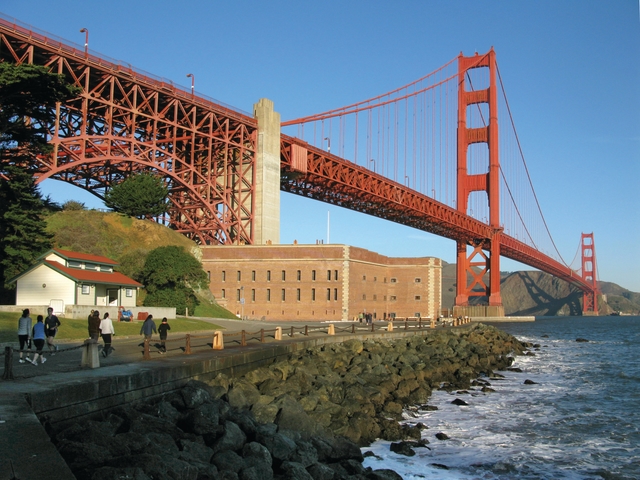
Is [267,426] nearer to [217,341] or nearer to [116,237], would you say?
[217,341]

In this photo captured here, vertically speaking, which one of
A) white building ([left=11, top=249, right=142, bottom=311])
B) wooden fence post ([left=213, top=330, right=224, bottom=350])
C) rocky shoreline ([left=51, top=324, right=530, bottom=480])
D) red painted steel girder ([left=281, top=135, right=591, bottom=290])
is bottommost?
rocky shoreline ([left=51, top=324, right=530, bottom=480])

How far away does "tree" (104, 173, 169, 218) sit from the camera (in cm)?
5444

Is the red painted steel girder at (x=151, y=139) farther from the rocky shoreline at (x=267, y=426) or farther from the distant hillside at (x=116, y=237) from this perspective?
the rocky shoreline at (x=267, y=426)

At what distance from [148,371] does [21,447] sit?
22.8 ft

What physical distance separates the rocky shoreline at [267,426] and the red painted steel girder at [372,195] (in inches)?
1990

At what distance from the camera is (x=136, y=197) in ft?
178

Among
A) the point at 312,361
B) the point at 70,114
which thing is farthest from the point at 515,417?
the point at 70,114

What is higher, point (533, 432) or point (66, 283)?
point (66, 283)

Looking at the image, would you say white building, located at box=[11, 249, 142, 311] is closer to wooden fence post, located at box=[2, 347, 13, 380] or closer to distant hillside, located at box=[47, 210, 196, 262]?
distant hillside, located at box=[47, 210, 196, 262]

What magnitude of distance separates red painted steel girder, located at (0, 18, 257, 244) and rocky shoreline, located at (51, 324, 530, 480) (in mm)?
32451

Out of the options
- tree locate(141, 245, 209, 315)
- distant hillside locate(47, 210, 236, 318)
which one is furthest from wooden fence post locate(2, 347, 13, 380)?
distant hillside locate(47, 210, 236, 318)

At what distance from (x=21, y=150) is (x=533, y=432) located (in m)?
33.3

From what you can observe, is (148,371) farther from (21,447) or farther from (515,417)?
(515,417)

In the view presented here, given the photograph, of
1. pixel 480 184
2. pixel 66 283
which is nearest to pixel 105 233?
pixel 66 283
